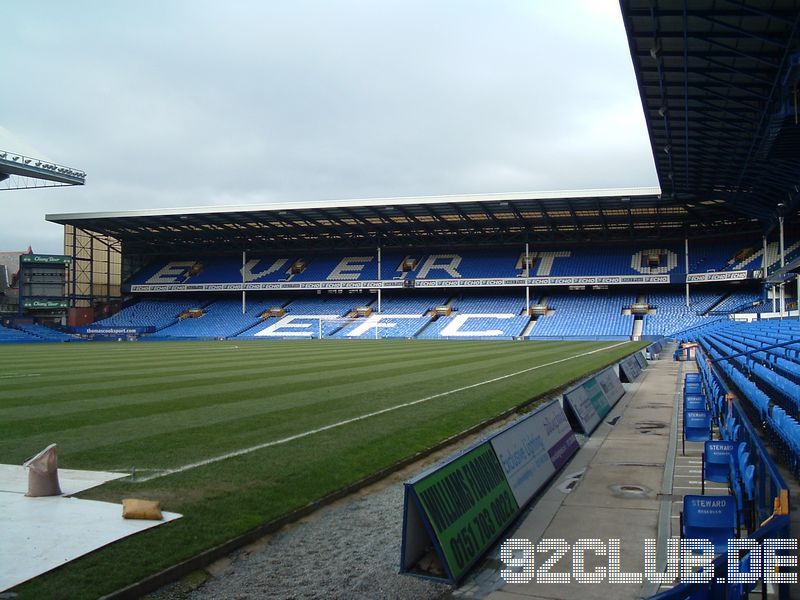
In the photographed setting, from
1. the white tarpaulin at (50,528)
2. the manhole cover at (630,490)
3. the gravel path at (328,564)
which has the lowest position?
the gravel path at (328,564)

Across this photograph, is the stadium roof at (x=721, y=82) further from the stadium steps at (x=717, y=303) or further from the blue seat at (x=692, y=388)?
the stadium steps at (x=717, y=303)

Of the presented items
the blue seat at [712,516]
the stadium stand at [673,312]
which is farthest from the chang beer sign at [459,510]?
the stadium stand at [673,312]

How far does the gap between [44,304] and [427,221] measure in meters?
38.4

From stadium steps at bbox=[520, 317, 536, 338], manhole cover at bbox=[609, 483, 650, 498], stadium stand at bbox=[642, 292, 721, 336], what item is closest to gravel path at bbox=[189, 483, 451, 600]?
manhole cover at bbox=[609, 483, 650, 498]

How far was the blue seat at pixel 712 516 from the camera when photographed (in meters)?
5.47

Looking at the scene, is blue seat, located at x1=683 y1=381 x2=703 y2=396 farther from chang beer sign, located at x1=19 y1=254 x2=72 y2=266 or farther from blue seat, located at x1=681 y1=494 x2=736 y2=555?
chang beer sign, located at x1=19 y1=254 x2=72 y2=266

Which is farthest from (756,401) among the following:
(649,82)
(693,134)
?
(693,134)

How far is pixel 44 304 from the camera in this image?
6606 cm

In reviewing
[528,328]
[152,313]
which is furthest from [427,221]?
[152,313]

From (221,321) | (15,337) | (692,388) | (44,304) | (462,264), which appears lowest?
(692,388)

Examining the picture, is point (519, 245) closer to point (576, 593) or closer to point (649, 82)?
point (649, 82)

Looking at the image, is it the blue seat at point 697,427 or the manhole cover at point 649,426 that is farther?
the manhole cover at point 649,426

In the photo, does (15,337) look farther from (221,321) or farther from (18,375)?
(18,375)

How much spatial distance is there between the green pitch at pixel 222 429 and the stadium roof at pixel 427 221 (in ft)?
104
